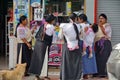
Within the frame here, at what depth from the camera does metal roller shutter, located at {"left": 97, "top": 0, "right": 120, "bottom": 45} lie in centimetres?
1373

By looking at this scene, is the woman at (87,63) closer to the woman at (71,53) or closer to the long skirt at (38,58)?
the woman at (71,53)

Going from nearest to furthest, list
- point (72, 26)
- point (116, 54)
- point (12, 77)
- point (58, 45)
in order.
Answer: point (116, 54)
point (12, 77)
point (72, 26)
point (58, 45)

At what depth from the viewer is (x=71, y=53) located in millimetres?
11555

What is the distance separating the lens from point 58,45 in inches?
539

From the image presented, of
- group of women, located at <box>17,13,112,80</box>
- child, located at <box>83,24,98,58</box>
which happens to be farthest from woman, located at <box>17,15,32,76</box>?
child, located at <box>83,24,98,58</box>

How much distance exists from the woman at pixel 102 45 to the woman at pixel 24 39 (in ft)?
6.43

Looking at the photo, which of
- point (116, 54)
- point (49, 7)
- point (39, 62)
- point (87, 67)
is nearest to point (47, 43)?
point (39, 62)

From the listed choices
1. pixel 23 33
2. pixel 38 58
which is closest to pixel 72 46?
pixel 38 58

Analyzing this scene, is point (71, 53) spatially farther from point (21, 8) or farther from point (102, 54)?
point (21, 8)

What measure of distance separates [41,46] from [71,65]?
3.27ft

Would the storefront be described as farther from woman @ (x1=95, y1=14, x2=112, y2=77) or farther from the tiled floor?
the tiled floor

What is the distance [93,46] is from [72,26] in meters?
1.54

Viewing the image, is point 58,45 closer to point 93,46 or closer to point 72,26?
point 93,46

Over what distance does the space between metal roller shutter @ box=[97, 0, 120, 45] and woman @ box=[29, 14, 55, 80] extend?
238 cm
